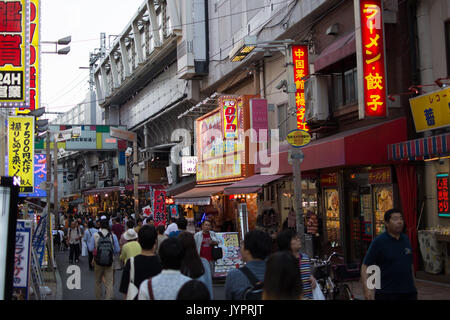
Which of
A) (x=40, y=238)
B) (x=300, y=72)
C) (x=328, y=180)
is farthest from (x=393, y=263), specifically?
(x=300, y=72)

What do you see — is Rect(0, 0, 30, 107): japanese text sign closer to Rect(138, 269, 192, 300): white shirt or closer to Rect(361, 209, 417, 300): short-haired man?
Rect(361, 209, 417, 300): short-haired man

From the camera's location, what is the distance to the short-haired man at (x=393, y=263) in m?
6.66

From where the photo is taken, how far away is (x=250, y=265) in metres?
5.56

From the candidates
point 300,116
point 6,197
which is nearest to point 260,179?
point 300,116

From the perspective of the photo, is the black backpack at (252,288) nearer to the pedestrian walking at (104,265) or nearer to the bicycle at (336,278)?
the bicycle at (336,278)

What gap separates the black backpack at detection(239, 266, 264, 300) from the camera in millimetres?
5145

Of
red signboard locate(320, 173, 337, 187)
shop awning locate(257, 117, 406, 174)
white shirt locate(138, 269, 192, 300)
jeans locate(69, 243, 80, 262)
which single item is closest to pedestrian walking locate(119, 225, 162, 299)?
white shirt locate(138, 269, 192, 300)

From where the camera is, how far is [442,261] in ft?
44.8

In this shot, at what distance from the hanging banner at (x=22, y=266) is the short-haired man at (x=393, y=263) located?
5.43 metres

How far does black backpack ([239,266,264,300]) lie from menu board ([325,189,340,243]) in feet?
44.8

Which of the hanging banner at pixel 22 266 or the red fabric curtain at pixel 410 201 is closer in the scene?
the hanging banner at pixel 22 266

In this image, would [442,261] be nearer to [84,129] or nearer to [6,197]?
[6,197]

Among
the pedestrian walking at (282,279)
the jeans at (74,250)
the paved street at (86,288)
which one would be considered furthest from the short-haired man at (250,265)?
the jeans at (74,250)
